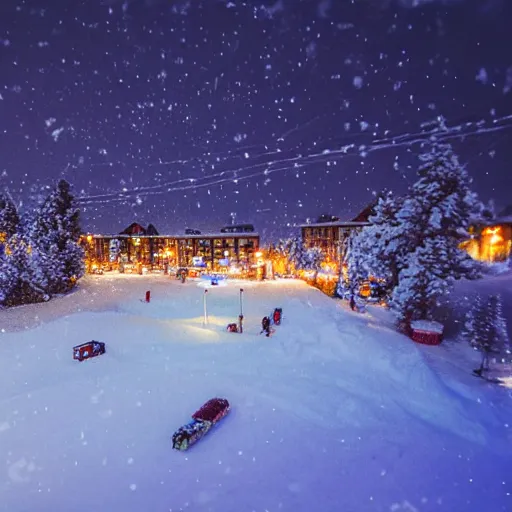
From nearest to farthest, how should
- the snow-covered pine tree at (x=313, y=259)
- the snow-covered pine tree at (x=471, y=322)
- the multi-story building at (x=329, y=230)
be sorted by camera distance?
1. the snow-covered pine tree at (x=471, y=322)
2. the snow-covered pine tree at (x=313, y=259)
3. the multi-story building at (x=329, y=230)

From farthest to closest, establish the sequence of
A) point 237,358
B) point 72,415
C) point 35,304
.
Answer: point 35,304
point 237,358
point 72,415

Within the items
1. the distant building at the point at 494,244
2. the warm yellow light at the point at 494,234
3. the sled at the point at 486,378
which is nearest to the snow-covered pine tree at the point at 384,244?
the sled at the point at 486,378

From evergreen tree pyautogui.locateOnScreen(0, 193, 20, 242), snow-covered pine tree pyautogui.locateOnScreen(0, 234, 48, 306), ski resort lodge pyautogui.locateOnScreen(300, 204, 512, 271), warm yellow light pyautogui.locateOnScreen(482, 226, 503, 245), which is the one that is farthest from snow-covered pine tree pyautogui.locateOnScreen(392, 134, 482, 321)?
evergreen tree pyautogui.locateOnScreen(0, 193, 20, 242)

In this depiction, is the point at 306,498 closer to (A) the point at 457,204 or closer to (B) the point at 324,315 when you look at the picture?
(B) the point at 324,315

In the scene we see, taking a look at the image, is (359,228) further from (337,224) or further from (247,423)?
(247,423)

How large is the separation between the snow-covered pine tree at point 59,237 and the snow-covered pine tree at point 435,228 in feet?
88.7

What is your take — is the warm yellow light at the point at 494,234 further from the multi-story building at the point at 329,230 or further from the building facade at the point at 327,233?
the multi-story building at the point at 329,230

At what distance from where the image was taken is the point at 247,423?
384 inches

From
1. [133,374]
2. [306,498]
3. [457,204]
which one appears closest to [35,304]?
[133,374]

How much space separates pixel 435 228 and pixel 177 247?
48.2 meters

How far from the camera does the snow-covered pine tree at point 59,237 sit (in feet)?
88.1

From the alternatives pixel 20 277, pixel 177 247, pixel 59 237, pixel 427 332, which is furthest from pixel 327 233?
pixel 20 277

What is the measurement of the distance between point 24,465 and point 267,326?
466 inches

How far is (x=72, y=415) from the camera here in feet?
32.0
